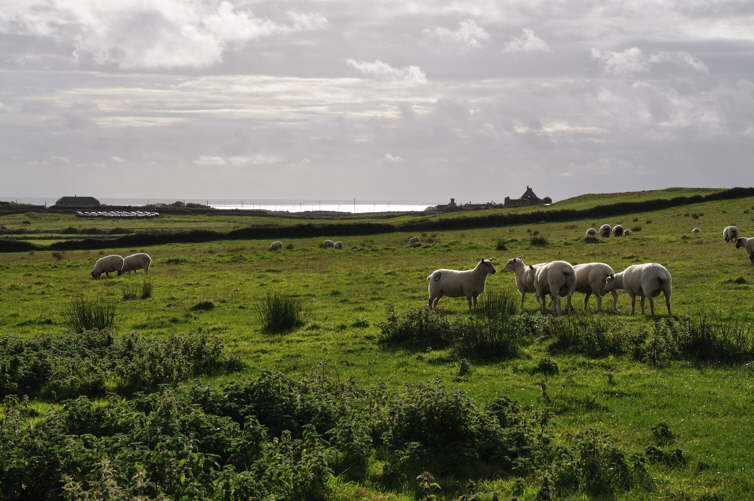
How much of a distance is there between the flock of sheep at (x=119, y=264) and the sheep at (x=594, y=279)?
2688 centimetres

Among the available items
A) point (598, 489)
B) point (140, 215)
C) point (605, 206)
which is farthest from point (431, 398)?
point (140, 215)

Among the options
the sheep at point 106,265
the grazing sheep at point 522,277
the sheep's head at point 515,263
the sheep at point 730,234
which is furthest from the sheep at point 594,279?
the sheep at point 106,265

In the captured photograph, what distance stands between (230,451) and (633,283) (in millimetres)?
14810

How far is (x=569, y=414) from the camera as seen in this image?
10.9 m

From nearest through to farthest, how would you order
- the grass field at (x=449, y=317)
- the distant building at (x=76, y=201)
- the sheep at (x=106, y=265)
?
1. the grass field at (x=449, y=317)
2. the sheep at (x=106, y=265)
3. the distant building at (x=76, y=201)

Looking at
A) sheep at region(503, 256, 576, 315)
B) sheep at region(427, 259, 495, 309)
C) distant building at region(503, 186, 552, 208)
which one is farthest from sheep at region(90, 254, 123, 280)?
distant building at region(503, 186, 552, 208)

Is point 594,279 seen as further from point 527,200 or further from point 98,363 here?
point 527,200

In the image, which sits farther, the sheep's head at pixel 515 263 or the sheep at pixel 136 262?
the sheep at pixel 136 262

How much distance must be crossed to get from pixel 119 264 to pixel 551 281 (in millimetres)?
27620

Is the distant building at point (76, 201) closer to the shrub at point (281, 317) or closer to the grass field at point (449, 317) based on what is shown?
the grass field at point (449, 317)

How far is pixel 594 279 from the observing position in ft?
67.3

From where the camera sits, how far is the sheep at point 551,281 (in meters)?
19.9

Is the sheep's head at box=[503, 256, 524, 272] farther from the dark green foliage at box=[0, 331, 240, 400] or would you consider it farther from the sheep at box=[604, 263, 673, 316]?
the dark green foliage at box=[0, 331, 240, 400]

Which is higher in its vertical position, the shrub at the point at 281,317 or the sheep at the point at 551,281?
the sheep at the point at 551,281
